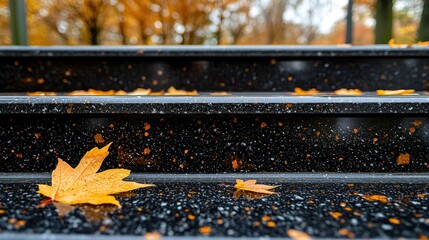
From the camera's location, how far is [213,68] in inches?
52.8

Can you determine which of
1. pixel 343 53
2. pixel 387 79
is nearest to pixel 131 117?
pixel 343 53

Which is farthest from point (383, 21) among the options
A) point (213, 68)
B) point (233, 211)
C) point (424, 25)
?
point (233, 211)

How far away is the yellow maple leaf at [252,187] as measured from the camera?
76cm

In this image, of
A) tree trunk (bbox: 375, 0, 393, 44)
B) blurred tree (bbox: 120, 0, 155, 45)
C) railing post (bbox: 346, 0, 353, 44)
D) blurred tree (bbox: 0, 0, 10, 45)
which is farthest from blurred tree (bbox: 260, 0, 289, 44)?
railing post (bbox: 346, 0, 353, 44)

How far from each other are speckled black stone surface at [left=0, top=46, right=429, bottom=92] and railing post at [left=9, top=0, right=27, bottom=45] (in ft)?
1.91

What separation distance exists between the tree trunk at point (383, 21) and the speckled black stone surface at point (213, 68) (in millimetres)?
2733

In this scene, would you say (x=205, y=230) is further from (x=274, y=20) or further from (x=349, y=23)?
(x=274, y=20)

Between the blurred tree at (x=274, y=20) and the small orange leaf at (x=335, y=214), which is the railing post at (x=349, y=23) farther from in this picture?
the blurred tree at (x=274, y=20)

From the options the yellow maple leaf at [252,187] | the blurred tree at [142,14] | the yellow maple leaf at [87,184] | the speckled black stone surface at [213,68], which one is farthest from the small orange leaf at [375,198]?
the blurred tree at [142,14]

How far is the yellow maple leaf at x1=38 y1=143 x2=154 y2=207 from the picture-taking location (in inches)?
26.2

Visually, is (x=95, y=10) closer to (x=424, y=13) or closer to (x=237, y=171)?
(x=424, y=13)

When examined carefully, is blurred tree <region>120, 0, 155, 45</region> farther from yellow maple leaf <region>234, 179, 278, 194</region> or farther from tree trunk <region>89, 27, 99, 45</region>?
yellow maple leaf <region>234, 179, 278, 194</region>

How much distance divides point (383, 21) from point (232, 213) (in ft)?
13.0

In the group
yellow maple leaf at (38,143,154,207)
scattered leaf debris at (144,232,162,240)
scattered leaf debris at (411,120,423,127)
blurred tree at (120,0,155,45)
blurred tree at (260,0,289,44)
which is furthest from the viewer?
blurred tree at (260,0,289,44)
